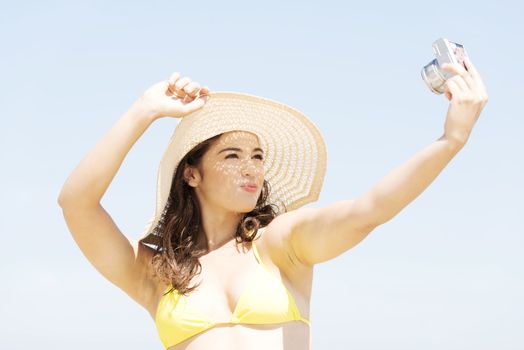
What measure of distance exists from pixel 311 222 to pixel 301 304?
0.53 meters

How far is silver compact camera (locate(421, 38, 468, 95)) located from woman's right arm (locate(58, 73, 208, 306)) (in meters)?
1.31

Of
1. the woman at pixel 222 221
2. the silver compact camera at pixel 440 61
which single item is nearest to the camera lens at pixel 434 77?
the silver compact camera at pixel 440 61

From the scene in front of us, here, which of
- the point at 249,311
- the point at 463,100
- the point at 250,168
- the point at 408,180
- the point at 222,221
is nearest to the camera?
the point at 463,100

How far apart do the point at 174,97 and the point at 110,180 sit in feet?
1.75

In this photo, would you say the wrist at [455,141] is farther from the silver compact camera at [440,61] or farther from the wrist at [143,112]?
the wrist at [143,112]

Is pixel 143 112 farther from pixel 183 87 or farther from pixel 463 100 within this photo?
pixel 463 100

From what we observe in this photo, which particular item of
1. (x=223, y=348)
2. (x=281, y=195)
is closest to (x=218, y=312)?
(x=223, y=348)

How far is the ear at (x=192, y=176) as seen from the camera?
5789mm

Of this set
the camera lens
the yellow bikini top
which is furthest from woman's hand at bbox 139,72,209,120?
the camera lens

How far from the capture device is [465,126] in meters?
4.35

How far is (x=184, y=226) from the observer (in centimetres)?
582

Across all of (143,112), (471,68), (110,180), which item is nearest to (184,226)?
(110,180)

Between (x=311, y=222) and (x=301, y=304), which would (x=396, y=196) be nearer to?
(x=311, y=222)

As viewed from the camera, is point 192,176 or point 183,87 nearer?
point 183,87
